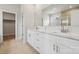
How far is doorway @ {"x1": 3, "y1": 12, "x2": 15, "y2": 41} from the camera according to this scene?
1568mm

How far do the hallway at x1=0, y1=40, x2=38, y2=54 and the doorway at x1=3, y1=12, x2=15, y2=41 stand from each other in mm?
79

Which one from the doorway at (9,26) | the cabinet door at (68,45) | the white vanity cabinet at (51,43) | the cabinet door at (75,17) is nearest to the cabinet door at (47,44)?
the white vanity cabinet at (51,43)

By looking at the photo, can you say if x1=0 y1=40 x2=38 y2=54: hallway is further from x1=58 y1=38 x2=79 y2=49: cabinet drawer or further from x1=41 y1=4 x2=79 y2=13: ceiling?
x1=41 y1=4 x2=79 y2=13: ceiling

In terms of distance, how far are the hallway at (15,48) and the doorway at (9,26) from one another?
0.26ft

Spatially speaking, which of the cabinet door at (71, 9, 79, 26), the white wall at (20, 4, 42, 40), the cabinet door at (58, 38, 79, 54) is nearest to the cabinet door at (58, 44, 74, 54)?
the cabinet door at (58, 38, 79, 54)

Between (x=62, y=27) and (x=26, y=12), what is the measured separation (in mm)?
516

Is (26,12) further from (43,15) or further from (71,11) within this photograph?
(71,11)

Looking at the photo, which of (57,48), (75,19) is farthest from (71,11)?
(57,48)

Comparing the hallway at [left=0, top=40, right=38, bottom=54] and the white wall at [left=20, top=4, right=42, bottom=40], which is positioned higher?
the white wall at [left=20, top=4, right=42, bottom=40]

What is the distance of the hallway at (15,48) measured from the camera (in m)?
1.49

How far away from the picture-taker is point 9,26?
5.24 ft

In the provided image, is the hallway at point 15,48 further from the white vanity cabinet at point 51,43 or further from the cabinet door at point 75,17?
the cabinet door at point 75,17

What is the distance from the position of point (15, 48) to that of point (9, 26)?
12.3 inches
